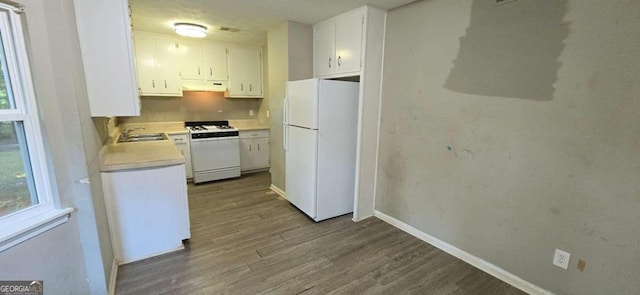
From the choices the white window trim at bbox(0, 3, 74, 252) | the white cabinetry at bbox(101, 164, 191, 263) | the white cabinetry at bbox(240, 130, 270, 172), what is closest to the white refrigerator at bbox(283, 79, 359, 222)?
the white cabinetry at bbox(101, 164, 191, 263)

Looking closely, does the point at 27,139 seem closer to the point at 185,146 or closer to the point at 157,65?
the point at 185,146

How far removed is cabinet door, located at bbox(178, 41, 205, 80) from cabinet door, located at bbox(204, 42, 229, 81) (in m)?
0.08

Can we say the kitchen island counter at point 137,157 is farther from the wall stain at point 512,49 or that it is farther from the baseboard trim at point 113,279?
the wall stain at point 512,49

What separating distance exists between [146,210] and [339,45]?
2.50m

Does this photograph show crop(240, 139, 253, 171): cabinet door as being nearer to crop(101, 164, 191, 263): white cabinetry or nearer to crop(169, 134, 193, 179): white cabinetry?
crop(169, 134, 193, 179): white cabinetry

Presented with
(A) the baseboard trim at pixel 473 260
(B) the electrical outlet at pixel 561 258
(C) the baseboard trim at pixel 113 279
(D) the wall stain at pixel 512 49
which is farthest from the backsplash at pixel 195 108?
(B) the electrical outlet at pixel 561 258

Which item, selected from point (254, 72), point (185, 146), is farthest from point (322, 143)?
point (254, 72)

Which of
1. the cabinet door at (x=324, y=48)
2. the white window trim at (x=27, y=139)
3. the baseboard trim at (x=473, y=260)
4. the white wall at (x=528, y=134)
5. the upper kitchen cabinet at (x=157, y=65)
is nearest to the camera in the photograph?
the white window trim at (x=27, y=139)

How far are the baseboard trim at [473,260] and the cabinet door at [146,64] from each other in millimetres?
3852

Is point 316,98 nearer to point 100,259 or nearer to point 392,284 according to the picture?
point 392,284

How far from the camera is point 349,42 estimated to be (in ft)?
9.25

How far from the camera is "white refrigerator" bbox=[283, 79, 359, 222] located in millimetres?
2770

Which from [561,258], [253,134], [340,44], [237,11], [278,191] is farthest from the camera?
[253,134]

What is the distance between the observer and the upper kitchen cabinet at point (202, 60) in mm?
4105
